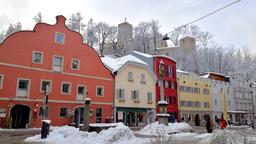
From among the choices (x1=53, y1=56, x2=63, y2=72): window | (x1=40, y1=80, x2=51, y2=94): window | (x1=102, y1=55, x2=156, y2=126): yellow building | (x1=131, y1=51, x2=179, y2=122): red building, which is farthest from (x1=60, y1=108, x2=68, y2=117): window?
(x1=131, y1=51, x2=179, y2=122): red building

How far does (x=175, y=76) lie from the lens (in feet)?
171

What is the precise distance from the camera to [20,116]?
31328 millimetres

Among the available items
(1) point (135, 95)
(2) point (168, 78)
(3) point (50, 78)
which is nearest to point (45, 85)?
(3) point (50, 78)

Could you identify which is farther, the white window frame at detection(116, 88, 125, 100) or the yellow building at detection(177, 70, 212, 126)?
the yellow building at detection(177, 70, 212, 126)

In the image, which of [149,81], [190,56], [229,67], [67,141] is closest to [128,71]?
[149,81]

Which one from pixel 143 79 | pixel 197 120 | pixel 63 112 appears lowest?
pixel 197 120

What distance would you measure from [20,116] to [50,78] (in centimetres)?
543

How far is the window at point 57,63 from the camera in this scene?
34.4 metres

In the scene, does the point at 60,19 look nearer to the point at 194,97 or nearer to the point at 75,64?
the point at 75,64

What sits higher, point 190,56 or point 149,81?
point 190,56

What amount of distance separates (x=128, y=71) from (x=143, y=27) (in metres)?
32.3

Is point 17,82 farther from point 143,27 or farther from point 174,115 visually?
point 143,27

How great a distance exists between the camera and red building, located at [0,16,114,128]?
30.3 meters

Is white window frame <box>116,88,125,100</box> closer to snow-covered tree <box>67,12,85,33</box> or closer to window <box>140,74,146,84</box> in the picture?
window <box>140,74,146,84</box>
